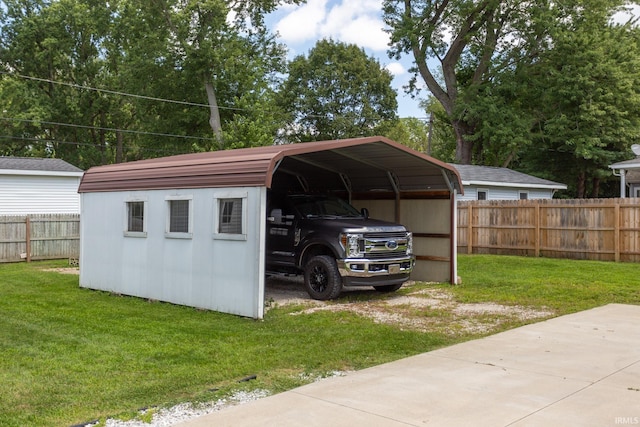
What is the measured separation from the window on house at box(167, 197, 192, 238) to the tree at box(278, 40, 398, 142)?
35.8m

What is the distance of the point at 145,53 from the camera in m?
34.8

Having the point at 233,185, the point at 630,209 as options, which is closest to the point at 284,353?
the point at 233,185

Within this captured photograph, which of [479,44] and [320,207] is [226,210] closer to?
[320,207]

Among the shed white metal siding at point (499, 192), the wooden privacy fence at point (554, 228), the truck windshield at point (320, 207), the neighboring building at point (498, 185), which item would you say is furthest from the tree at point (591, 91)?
the truck windshield at point (320, 207)

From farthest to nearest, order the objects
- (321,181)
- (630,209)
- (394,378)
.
Result: 1. (630,209)
2. (321,181)
3. (394,378)

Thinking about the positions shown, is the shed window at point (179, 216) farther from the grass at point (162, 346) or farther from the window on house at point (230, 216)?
the grass at point (162, 346)

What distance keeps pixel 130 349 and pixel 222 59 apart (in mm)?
29177

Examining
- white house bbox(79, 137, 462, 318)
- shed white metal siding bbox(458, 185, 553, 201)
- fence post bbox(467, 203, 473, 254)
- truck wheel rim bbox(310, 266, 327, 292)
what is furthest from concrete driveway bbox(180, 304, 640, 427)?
shed white metal siding bbox(458, 185, 553, 201)

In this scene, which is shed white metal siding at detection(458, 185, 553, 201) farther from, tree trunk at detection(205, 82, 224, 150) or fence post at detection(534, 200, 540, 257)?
tree trunk at detection(205, 82, 224, 150)

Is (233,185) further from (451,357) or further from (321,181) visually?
(321,181)

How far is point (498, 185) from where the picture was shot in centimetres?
2862

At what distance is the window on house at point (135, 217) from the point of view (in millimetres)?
12070

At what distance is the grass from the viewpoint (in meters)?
5.60

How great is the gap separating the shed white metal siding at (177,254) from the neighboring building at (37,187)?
1060cm
